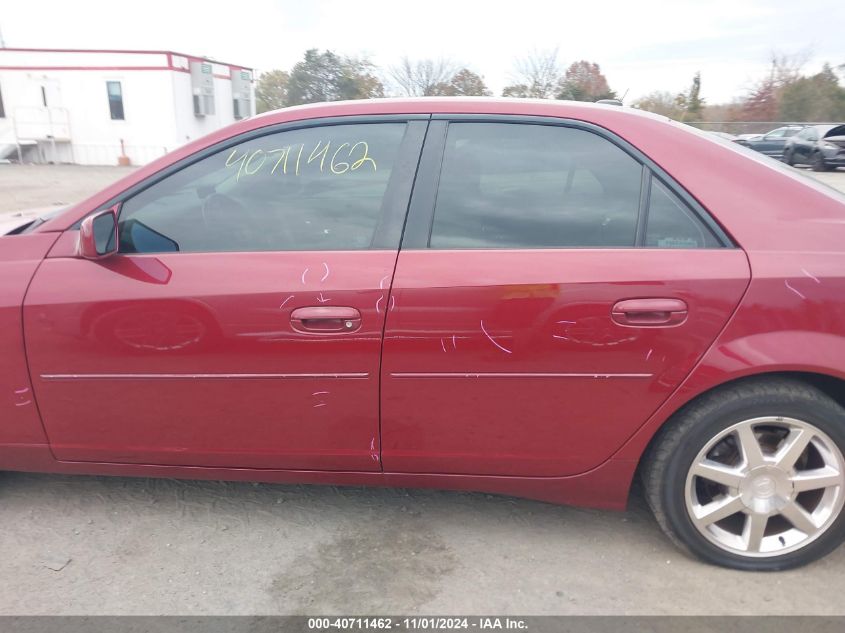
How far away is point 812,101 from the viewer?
2966cm

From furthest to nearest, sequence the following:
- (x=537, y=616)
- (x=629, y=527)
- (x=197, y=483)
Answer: (x=197, y=483) < (x=629, y=527) < (x=537, y=616)

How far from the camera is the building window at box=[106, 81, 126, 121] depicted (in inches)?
882

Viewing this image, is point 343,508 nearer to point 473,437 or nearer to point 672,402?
point 473,437

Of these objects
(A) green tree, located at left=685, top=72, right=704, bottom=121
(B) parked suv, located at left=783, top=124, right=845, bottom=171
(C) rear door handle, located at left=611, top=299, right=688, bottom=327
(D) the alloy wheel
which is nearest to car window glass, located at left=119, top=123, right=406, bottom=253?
(C) rear door handle, located at left=611, top=299, right=688, bottom=327

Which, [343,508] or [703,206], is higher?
[703,206]

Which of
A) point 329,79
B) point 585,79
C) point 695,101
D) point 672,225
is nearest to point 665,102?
point 695,101

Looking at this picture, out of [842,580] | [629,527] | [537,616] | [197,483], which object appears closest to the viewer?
[537,616]

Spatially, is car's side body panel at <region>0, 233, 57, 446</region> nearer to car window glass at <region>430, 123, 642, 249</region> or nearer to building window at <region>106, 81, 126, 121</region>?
car window glass at <region>430, 123, 642, 249</region>

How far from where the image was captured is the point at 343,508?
2.69 meters

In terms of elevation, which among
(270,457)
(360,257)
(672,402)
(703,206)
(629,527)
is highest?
(703,206)

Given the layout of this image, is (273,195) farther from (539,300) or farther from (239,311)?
(539,300)

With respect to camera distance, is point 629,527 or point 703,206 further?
point 629,527

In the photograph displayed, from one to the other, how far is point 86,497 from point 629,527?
238 centimetres

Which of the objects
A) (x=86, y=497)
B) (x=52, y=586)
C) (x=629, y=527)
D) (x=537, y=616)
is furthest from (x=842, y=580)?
(x=86, y=497)
